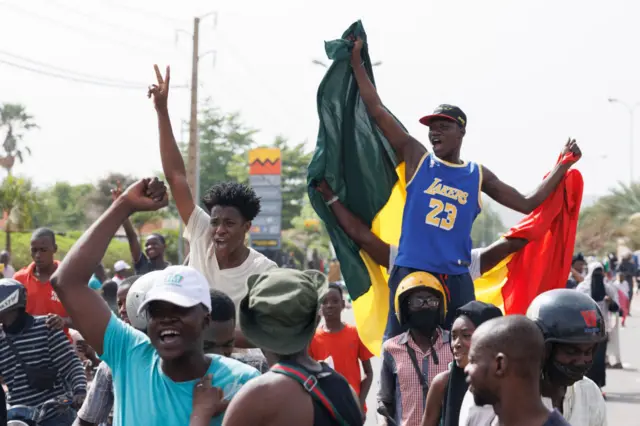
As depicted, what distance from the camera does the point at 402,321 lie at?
6.33 meters

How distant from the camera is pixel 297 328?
3543 millimetres

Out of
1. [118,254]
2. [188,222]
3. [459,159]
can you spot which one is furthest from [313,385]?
[118,254]

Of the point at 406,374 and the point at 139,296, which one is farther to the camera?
the point at 406,374

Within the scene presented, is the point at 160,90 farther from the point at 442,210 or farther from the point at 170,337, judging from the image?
the point at 170,337

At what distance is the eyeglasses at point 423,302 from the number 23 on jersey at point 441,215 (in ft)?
2.14

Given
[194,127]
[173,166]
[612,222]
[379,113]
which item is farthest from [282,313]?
[612,222]

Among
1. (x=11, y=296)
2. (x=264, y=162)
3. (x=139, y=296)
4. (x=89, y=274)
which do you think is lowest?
(x=11, y=296)

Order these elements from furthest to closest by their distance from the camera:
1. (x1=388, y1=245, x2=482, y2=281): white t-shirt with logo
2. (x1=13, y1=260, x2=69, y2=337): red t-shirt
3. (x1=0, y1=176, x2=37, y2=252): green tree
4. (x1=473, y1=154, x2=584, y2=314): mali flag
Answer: (x1=0, y1=176, x2=37, y2=252): green tree < (x1=13, y1=260, x2=69, y2=337): red t-shirt < (x1=473, y1=154, x2=584, y2=314): mali flag < (x1=388, y1=245, x2=482, y2=281): white t-shirt with logo

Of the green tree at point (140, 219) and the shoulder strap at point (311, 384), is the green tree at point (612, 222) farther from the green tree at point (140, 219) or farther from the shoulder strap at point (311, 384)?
the shoulder strap at point (311, 384)

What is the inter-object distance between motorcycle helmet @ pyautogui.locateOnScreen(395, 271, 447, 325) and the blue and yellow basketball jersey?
35cm

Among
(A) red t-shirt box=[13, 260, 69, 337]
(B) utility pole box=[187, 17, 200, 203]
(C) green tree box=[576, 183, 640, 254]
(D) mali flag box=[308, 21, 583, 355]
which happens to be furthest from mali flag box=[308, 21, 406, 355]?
(C) green tree box=[576, 183, 640, 254]

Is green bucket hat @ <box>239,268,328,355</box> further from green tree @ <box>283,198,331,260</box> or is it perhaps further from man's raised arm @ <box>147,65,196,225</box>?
green tree @ <box>283,198,331,260</box>

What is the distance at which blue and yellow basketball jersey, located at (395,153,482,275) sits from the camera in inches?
265

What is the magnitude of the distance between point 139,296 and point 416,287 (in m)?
2.12
